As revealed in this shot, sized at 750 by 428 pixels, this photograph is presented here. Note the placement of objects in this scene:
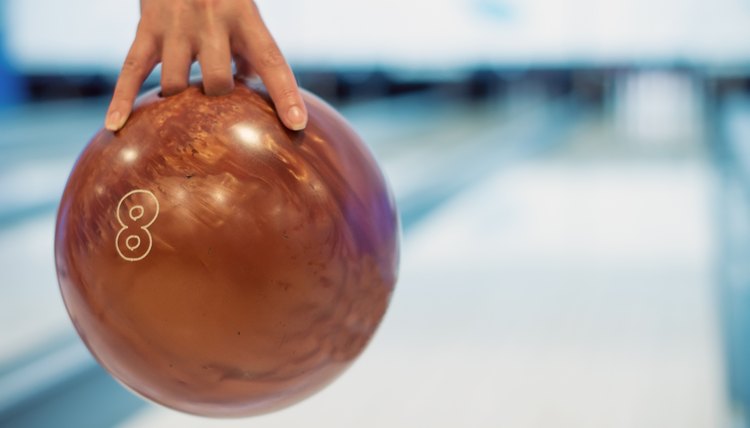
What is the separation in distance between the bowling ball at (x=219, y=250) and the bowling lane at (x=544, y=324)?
0.91 metres

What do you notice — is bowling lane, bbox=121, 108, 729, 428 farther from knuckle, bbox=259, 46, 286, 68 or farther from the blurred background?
knuckle, bbox=259, 46, 286, 68

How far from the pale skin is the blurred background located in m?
0.98

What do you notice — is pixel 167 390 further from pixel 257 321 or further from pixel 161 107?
pixel 161 107

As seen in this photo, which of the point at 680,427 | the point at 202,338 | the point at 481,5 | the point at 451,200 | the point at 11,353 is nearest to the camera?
the point at 202,338

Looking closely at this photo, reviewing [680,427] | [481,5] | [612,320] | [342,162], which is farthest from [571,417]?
[481,5]

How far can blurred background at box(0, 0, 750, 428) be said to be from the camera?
1967 millimetres

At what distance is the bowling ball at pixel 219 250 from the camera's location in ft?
2.79

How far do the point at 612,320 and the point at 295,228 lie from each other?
1.80 m

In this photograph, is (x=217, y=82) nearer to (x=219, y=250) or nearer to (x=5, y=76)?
(x=219, y=250)

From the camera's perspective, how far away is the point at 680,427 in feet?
5.91

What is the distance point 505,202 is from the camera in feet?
13.3

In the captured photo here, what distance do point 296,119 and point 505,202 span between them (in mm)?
3227

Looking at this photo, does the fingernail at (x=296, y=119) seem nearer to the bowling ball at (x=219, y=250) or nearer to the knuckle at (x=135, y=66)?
the bowling ball at (x=219, y=250)

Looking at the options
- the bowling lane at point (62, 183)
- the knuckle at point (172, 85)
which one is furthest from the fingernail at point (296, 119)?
the bowling lane at point (62, 183)
